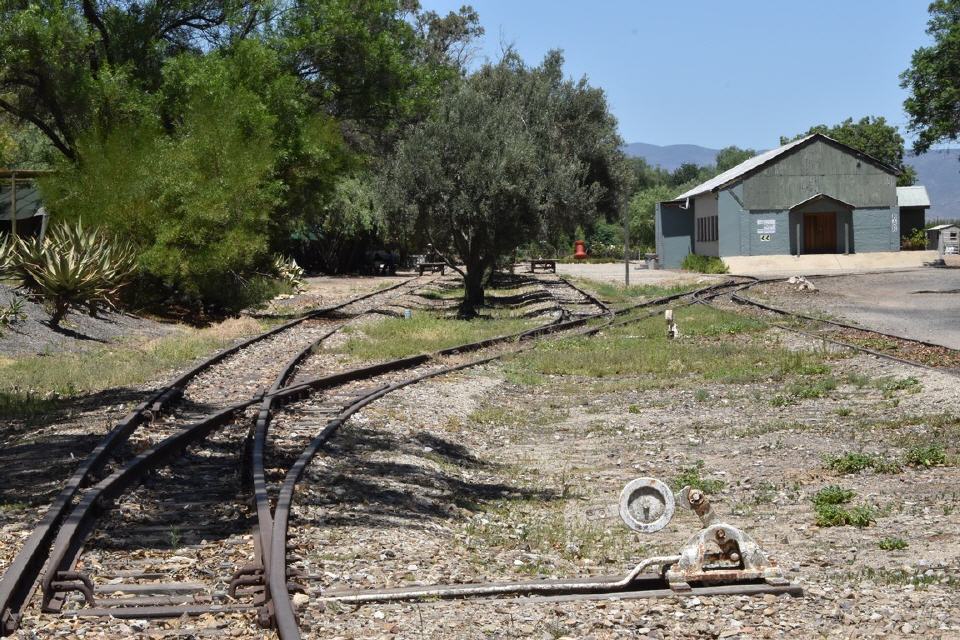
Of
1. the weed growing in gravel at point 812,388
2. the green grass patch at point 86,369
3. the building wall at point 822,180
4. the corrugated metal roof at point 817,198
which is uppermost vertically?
the building wall at point 822,180

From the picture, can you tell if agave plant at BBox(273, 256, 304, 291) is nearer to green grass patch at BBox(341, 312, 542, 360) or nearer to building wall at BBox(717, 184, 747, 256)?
green grass patch at BBox(341, 312, 542, 360)

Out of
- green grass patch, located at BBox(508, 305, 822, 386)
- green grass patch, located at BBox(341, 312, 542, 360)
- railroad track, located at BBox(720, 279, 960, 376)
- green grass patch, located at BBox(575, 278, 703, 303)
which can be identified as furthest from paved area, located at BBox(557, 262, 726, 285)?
green grass patch, located at BBox(508, 305, 822, 386)

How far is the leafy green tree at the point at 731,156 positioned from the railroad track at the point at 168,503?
15892 centimetres

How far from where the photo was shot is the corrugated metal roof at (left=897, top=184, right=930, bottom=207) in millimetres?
65000

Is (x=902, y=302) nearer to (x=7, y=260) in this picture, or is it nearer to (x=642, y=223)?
(x=7, y=260)

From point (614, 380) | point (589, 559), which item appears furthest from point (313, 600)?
point (614, 380)

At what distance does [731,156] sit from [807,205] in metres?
126

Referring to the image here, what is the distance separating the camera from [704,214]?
59.1 meters

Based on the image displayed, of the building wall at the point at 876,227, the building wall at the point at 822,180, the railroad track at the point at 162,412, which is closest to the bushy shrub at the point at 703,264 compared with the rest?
the building wall at the point at 822,180

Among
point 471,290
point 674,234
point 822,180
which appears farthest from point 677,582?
point 674,234

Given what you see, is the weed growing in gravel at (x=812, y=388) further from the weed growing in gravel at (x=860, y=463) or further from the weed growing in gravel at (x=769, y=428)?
the weed growing in gravel at (x=860, y=463)

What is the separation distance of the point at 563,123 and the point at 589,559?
40.1m

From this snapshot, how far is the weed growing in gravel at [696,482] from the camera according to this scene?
29.8 ft

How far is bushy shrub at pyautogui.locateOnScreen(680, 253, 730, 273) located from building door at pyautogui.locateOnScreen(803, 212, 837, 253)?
18.1 feet
